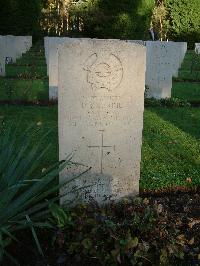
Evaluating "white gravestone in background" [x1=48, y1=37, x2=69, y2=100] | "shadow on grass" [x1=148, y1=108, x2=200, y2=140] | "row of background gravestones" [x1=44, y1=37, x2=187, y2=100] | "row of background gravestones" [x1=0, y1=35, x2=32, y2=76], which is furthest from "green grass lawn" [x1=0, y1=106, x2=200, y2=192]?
"row of background gravestones" [x1=0, y1=35, x2=32, y2=76]

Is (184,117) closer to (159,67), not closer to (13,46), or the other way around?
(159,67)

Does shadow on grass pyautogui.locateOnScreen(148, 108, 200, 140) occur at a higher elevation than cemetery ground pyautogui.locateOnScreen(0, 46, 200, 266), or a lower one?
higher

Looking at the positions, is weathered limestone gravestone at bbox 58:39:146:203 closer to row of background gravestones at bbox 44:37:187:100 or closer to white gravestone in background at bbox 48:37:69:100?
white gravestone in background at bbox 48:37:69:100

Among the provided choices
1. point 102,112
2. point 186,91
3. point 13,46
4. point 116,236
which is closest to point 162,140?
point 102,112

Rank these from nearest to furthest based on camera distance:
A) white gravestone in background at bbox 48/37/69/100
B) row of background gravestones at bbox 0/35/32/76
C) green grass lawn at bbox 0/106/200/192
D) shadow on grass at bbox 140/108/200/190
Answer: shadow on grass at bbox 140/108/200/190
green grass lawn at bbox 0/106/200/192
white gravestone in background at bbox 48/37/69/100
row of background gravestones at bbox 0/35/32/76

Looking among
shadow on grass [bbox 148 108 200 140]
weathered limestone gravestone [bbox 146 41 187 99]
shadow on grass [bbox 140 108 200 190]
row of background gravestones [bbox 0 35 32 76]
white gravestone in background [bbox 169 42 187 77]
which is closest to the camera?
shadow on grass [bbox 140 108 200 190]

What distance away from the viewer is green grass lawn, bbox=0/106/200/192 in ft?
17.4

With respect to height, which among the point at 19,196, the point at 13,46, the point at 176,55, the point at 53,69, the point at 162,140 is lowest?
the point at 162,140

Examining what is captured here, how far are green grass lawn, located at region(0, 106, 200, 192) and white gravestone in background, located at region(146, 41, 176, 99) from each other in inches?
36.0

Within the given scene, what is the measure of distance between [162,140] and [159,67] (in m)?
3.61

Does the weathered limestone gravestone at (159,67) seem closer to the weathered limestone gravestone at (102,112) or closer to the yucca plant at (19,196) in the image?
the weathered limestone gravestone at (102,112)

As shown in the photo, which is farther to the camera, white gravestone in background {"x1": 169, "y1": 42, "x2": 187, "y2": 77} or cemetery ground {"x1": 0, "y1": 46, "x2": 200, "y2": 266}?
white gravestone in background {"x1": 169, "y1": 42, "x2": 187, "y2": 77}

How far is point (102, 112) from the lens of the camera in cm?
418

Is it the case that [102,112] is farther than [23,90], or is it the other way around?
[23,90]
